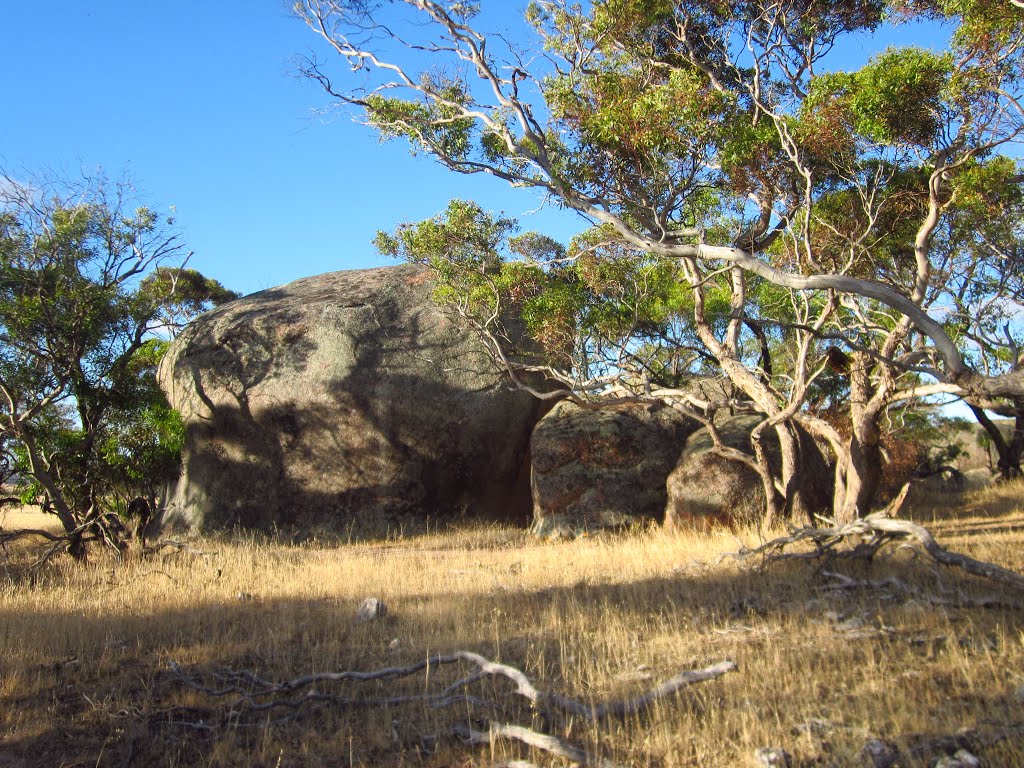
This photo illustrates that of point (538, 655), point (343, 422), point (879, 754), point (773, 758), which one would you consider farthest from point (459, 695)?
point (343, 422)

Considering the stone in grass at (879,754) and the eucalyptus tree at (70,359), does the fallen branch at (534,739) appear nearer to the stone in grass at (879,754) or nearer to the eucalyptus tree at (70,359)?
the stone in grass at (879,754)

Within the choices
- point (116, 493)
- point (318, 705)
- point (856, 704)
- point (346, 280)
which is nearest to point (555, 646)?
point (318, 705)

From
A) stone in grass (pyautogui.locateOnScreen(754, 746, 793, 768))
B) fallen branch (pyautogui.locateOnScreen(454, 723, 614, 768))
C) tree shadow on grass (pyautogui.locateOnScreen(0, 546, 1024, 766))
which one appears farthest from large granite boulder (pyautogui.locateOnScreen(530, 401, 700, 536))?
stone in grass (pyautogui.locateOnScreen(754, 746, 793, 768))

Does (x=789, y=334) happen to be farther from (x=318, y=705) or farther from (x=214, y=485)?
(x=318, y=705)

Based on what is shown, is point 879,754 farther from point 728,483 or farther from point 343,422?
point 343,422

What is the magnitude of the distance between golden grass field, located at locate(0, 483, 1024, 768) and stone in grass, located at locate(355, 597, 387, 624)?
122 millimetres

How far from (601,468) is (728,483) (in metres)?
2.38

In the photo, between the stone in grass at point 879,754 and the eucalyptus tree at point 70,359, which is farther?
the eucalyptus tree at point 70,359

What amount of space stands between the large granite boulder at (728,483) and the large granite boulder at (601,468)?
59cm

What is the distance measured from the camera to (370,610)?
25.6 ft

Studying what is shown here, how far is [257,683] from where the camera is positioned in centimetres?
588

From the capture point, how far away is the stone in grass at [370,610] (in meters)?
7.72

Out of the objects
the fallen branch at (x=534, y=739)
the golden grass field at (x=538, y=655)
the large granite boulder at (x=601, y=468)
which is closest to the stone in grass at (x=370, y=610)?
the golden grass field at (x=538, y=655)

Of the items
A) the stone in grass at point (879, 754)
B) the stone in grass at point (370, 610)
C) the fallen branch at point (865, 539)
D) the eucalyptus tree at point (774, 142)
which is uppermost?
the eucalyptus tree at point (774, 142)
